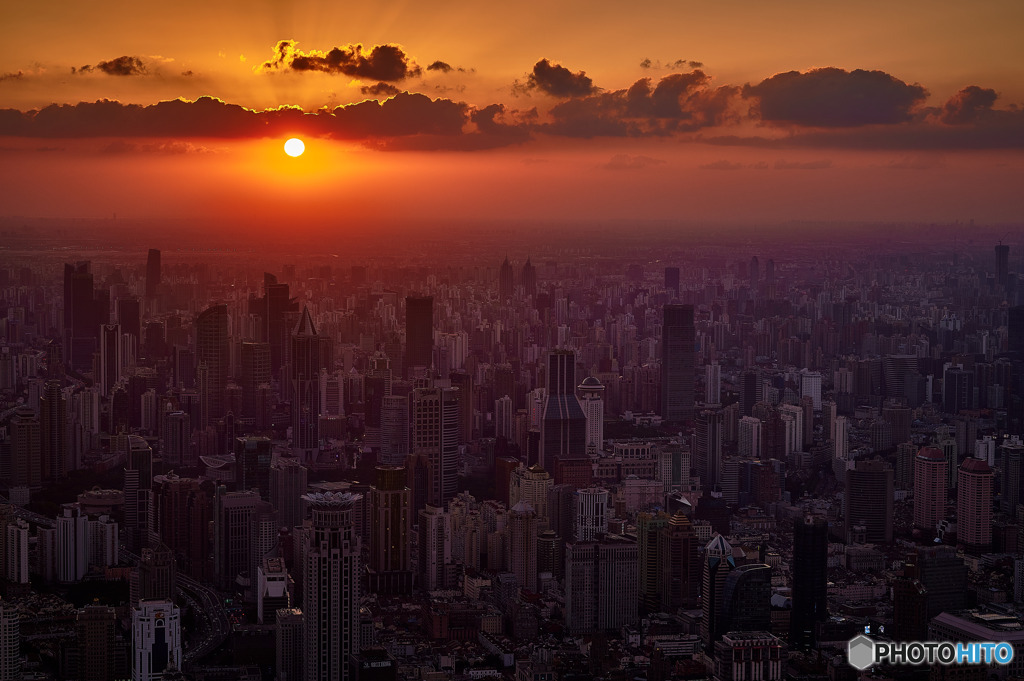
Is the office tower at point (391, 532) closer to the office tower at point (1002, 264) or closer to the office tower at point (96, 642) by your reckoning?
the office tower at point (96, 642)

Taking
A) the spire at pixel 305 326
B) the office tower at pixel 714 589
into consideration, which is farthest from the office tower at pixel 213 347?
the office tower at pixel 714 589

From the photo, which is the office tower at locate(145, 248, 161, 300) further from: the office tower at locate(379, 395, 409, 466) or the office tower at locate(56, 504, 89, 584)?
the office tower at locate(379, 395, 409, 466)

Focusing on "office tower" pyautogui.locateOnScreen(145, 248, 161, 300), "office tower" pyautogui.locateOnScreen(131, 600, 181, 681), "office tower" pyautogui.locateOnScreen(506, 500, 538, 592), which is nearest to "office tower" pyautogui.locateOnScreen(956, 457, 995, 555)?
"office tower" pyautogui.locateOnScreen(506, 500, 538, 592)

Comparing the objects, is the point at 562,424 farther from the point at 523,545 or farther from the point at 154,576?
the point at 154,576

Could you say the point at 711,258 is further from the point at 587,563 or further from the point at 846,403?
the point at 587,563

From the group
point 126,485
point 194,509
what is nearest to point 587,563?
point 194,509

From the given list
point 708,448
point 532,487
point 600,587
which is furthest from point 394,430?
point 600,587
